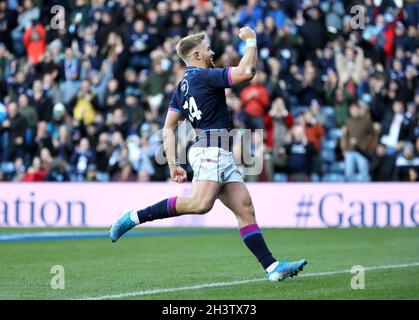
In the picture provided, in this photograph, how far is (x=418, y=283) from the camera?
10.2 meters

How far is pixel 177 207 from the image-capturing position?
402 inches

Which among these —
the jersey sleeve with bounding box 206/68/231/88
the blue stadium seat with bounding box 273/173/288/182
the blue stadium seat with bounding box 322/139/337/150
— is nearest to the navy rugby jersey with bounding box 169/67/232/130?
the jersey sleeve with bounding box 206/68/231/88

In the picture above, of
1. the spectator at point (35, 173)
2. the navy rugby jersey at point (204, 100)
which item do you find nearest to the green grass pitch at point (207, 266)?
A: the navy rugby jersey at point (204, 100)

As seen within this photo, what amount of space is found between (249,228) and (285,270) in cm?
54

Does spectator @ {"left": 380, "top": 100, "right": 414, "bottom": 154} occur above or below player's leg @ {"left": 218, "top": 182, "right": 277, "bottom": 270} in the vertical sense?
above

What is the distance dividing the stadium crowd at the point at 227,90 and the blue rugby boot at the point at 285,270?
11016 mm

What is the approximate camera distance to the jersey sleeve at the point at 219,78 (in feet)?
32.1

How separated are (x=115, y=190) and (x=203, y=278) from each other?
1045 centimetres

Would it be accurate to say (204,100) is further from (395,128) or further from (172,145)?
(395,128)

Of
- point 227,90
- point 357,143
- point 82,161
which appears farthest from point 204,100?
point 82,161

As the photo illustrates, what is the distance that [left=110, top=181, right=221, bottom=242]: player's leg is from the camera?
32.6ft

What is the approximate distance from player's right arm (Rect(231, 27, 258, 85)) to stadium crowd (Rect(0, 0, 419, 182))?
11190 millimetres

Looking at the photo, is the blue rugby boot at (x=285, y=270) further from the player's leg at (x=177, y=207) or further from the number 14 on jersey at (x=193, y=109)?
the number 14 on jersey at (x=193, y=109)

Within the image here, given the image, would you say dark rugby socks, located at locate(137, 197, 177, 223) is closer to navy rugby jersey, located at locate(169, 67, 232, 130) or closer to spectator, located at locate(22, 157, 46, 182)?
navy rugby jersey, located at locate(169, 67, 232, 130)
